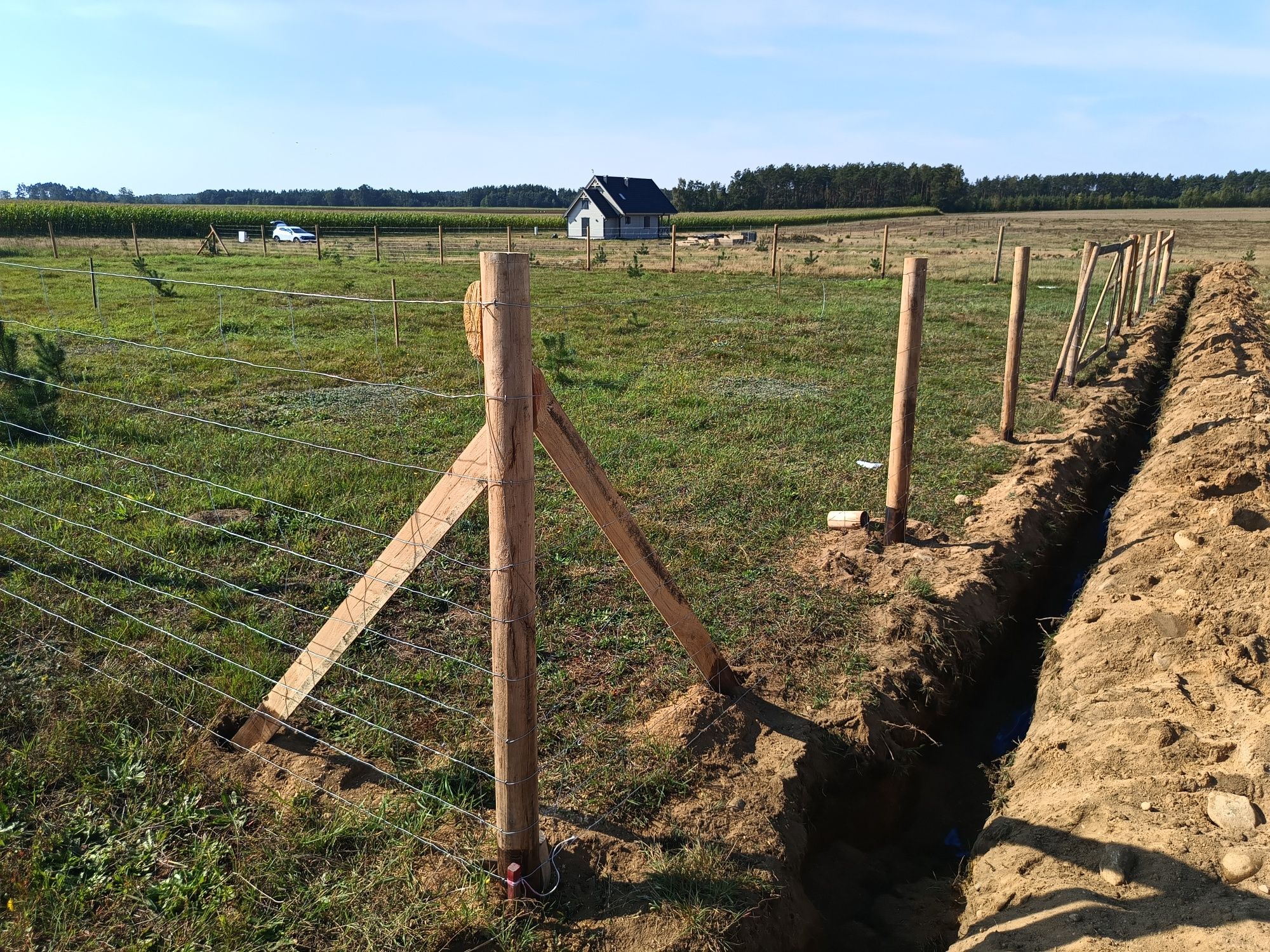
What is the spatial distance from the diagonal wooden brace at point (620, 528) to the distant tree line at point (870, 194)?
98.9 m

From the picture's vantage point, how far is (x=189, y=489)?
6.26 meters

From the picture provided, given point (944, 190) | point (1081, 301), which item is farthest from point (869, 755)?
point (944, 190)

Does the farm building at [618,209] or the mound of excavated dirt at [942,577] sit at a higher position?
the farm building at [618,209]

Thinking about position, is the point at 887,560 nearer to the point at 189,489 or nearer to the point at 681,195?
the point at 189,489

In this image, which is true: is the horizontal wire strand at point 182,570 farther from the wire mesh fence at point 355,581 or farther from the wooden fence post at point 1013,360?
the wooden fence post at point 1013,360

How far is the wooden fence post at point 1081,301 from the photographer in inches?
381

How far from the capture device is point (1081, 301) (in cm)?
971

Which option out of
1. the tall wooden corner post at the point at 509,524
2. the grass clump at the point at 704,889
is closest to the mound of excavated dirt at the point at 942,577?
the grass clump at the point at 704,889

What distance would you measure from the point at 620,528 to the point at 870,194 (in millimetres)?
118052

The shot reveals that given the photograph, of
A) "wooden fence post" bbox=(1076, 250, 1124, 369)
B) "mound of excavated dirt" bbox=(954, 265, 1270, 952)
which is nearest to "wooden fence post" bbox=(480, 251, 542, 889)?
"mound of excavated dirt" bbox=(954, 265, 1270, 952)

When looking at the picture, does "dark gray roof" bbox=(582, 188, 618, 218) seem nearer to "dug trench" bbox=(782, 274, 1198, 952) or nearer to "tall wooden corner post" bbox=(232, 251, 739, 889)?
"dug trench" bbox=(782, 274, 1198, 952)

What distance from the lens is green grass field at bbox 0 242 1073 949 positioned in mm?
2943

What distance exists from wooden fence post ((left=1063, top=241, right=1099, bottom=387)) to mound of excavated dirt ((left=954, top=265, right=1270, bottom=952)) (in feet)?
11.8

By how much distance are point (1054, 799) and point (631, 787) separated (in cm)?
177
